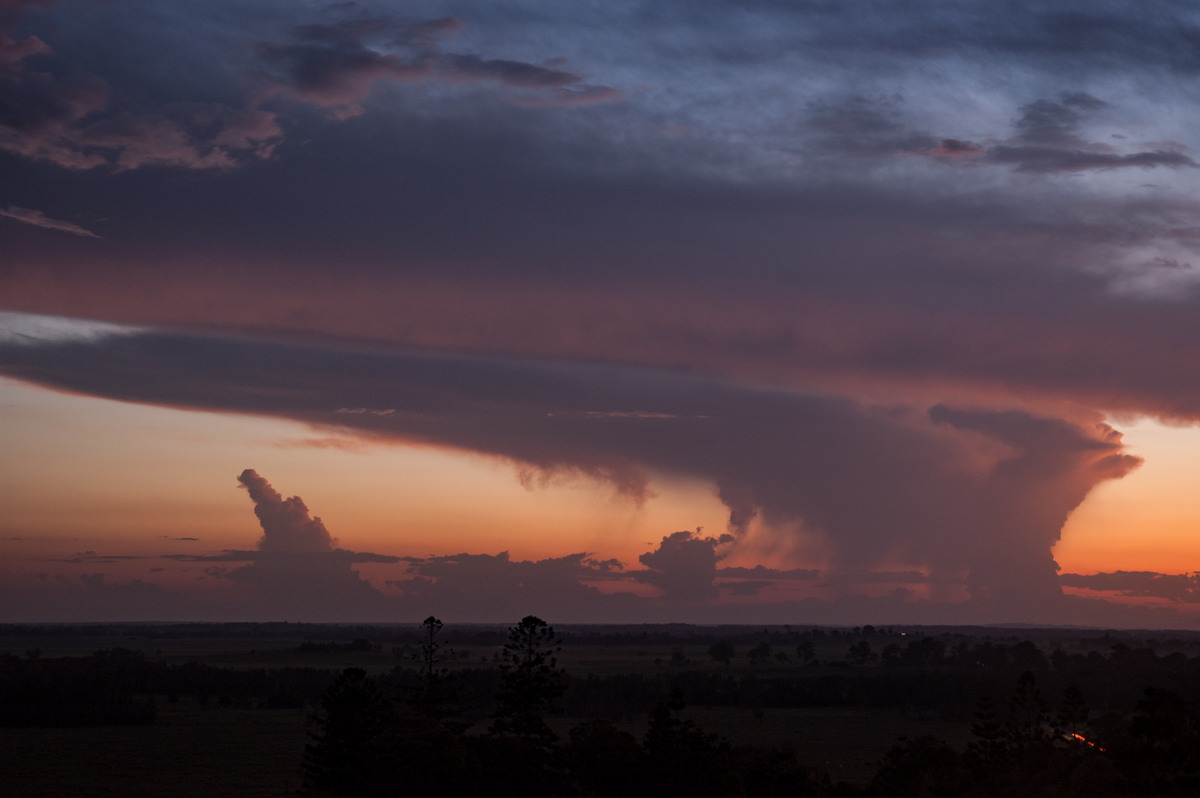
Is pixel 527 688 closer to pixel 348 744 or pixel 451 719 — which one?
pixel 348 744

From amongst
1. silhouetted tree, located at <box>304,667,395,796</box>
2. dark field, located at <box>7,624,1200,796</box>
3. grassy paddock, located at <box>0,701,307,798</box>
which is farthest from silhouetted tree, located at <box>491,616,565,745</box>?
grassy paddock, located at <box>0,701,307,798</box>

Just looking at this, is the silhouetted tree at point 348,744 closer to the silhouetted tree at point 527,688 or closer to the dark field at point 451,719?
the dark field at point 451,719

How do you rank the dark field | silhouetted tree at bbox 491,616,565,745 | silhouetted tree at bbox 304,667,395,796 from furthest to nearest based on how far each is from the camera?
the dark field < silhouetted tree at bbox 491,616,565,745 < silhouetted tree at bbox 304,667,395,796

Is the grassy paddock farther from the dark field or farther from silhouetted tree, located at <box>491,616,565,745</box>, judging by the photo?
silhouetted tree, located at <box>491,616,565,745</box>

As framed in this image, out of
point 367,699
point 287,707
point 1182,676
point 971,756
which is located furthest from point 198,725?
point 1182,676

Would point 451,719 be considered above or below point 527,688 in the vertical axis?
below

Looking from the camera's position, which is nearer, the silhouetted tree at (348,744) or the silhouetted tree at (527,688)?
the silhouetted tree at (348,744)

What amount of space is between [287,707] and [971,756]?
137m

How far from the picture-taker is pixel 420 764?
60.2 meters

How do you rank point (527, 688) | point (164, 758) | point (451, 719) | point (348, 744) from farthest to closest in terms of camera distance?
point (451, 719) < point (164, 758) < point (527, 688) < point (348, 744)

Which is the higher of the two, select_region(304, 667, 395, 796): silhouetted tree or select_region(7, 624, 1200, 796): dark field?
select_region(304, 667, 395, 796): silhouetted tree

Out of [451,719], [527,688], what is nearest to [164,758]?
[451,719]

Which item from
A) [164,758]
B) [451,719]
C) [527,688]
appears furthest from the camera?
[451,719]

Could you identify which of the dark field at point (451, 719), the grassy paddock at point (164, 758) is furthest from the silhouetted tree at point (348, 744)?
the grassy paddock at point (164, 758)
